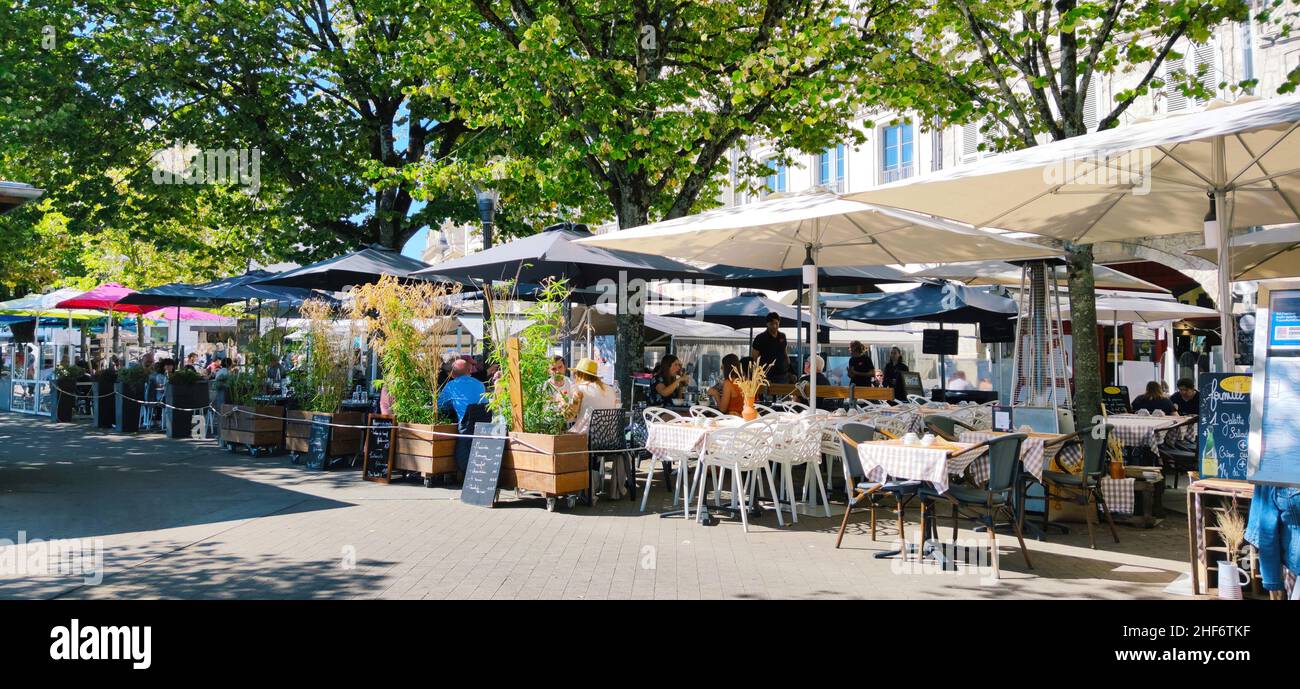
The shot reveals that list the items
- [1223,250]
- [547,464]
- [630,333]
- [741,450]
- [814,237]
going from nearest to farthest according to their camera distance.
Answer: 1. [1223,250]
2. [741,450]
3. [547,464]
4. [814,237]
5. [630,333]

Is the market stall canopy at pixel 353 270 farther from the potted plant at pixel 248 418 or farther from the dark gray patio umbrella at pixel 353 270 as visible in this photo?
the potted plant at pixel 248 418

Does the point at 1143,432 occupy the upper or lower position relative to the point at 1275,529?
upper

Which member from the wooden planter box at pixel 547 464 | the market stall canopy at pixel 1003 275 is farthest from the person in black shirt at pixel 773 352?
the wooden planter box at pixel 547 464

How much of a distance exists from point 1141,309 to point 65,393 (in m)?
19.6

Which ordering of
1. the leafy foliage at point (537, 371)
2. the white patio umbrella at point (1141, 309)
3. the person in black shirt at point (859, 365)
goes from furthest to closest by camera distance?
the white patio umbrella at point (1141, 309) < the person in black shirt at point (859, 365) < the leafy foliage at point (537, 371)

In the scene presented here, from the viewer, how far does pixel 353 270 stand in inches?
447

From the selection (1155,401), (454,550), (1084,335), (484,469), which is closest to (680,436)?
(484,469)

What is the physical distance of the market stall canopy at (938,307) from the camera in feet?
43.0

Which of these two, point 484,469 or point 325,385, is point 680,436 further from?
point 325,385

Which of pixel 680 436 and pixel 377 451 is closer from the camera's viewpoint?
pixel 680 436

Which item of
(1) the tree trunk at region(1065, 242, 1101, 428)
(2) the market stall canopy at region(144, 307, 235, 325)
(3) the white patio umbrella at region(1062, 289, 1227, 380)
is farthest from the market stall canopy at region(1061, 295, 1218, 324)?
(2) the market stall canopy at region(144, 307, 235, 325)

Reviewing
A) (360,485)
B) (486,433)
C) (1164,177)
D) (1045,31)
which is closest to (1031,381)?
(1164,177)
